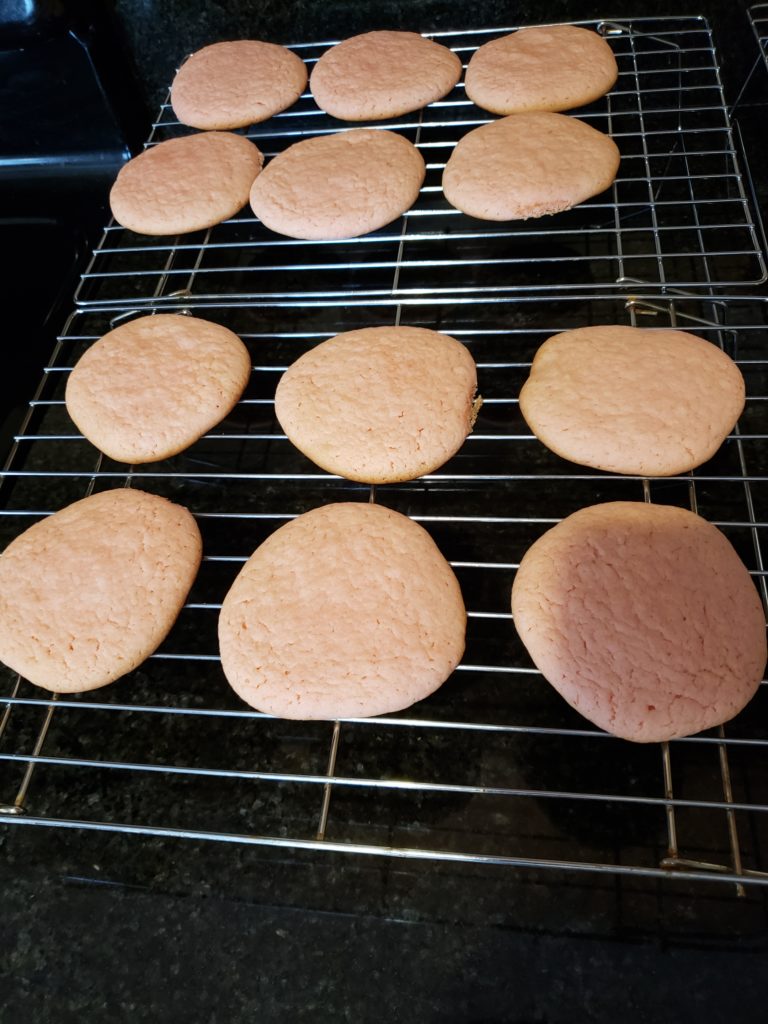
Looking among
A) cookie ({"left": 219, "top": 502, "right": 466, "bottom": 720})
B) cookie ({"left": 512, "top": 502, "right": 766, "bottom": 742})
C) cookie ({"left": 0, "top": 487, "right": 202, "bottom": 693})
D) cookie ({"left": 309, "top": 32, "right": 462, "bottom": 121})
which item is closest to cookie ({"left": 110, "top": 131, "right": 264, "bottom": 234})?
cookie ({"left": 309, "top": 32, "right": 462, "bottom": 121})

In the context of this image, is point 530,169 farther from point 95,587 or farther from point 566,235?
point 95,587

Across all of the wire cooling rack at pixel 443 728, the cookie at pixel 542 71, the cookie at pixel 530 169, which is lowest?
the wire cooling rack at pixel 443 728

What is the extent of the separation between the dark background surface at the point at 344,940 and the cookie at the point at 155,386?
60 cm

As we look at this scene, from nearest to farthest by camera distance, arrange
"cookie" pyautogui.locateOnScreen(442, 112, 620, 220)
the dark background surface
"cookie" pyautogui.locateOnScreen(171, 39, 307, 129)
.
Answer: the dark background surface → "cookie" pyautogui.locateOnScreen(442, 112, 620, 220) → "cookie" pyautogui.locateOnScreen(171, 39, 307, 129)

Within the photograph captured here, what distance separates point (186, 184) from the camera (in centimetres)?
150

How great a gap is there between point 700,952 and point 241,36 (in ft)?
6.47

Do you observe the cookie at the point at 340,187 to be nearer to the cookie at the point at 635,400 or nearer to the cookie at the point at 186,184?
the cookie at the point at 186,184

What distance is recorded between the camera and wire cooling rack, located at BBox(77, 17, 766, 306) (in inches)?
57.5

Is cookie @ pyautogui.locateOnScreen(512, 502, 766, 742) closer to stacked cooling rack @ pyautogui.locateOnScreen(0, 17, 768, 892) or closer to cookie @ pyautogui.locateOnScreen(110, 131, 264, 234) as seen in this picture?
stacked cooling rack @ pyautogui.locateOnScreen(0, 17, 768, 892)

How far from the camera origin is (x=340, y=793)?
102 cm

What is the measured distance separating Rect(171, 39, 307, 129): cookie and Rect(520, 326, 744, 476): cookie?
35.4 inches

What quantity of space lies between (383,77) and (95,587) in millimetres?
1194

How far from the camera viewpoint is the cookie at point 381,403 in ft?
3.76

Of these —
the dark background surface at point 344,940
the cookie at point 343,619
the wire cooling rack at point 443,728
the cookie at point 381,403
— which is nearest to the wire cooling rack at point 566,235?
the wire cooling rack at point 443,728
